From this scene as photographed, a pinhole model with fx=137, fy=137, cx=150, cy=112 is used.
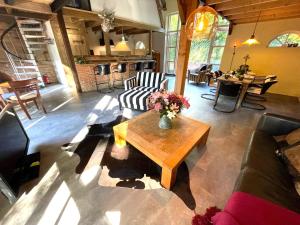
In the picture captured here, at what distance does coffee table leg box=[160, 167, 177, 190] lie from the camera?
136cm

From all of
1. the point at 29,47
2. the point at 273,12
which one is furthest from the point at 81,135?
the point at 273,12

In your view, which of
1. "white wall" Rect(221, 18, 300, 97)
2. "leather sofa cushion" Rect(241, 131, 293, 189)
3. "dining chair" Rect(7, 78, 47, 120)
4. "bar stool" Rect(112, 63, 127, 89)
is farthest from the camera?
"bar stool" Rect(112, 63, 127, 89)

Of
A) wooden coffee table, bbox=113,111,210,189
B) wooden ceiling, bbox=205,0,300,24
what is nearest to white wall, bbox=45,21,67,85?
wooden coffee table, bbox=113,111,210,189

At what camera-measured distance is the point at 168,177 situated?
55.3 inches

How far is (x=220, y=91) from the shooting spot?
3.70 m

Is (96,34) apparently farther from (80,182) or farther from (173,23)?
(80,182)

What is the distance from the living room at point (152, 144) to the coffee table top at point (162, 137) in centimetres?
1

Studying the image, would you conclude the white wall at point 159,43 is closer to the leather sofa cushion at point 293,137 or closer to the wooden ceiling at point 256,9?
the wooden ceiling at point 256,9

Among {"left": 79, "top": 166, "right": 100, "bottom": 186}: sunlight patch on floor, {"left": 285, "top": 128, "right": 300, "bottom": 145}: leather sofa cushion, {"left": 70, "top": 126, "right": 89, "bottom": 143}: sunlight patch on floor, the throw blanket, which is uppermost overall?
{"left": 285, "top": 128, "right": 300, "bottom": 145}: leather sofa cushion

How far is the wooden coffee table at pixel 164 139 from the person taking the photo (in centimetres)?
141

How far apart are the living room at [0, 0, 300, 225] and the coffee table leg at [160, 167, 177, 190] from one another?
1cm

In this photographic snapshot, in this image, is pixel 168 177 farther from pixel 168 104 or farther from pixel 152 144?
pixel 168 104

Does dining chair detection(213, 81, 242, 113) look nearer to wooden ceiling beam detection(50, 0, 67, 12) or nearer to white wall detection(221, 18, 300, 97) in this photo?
white wall detection(221, 18, 300, 97)

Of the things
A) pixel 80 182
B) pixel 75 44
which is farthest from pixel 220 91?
pixel 75 44
